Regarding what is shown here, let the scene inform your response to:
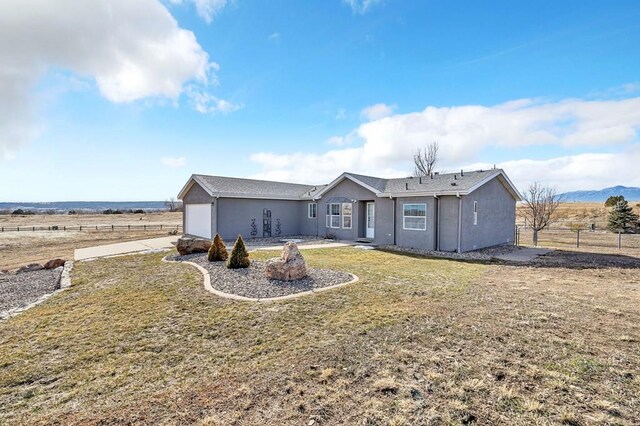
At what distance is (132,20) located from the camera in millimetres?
9969

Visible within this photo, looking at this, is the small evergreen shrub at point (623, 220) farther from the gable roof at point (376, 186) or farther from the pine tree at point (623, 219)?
the gable roof at point (376, 186)

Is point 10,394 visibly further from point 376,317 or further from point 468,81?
point 468,81

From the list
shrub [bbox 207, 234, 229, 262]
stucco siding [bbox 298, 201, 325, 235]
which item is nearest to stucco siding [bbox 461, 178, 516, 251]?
stucco siding [bbox 298, 201, 325, 235]

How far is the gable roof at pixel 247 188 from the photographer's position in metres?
18.8

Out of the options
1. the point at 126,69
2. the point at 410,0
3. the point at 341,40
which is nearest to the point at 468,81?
the point at 410,0

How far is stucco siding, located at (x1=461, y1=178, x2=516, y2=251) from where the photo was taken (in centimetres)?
1524

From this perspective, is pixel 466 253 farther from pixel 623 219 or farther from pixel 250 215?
pixel 623 219

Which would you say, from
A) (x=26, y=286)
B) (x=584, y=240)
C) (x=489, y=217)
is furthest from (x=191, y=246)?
(x=584, y=240)

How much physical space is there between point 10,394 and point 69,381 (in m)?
0.59

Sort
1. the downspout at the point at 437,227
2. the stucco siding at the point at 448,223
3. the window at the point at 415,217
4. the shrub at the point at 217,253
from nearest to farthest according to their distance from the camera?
the shrub at the point at 217,253 → the stucco siding at the point at 448,223 → the downspout at the point at 437,227 → the window at the point at 415,217

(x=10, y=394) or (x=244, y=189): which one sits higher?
(x=244, y=189)

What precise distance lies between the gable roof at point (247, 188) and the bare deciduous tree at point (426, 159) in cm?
1841

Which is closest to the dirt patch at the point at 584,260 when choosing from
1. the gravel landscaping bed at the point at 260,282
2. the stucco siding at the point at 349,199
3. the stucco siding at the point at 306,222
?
the stucco siding at the point at 349,199

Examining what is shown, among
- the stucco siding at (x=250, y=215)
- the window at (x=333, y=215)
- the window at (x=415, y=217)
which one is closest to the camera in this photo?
the window at (x=415, y=217)
